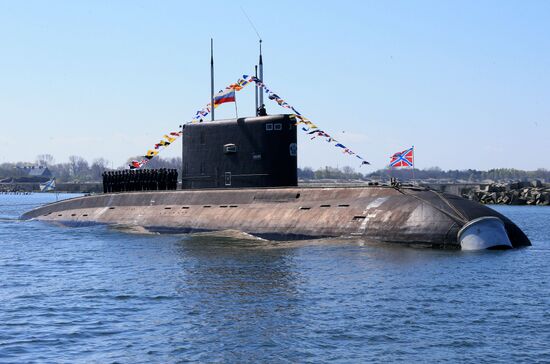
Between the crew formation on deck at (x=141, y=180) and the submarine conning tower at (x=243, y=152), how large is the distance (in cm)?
577

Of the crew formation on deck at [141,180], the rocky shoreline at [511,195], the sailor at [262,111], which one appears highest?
the sailor at [262,111]

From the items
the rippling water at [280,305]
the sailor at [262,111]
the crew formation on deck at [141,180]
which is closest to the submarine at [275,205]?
the sailor at [262,111]

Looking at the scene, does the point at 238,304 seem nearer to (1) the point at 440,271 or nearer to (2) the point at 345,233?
(1) the point at 440,271

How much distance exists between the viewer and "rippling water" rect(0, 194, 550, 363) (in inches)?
523

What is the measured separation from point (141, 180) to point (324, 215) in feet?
54.4

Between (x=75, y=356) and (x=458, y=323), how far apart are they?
7603 millimetres

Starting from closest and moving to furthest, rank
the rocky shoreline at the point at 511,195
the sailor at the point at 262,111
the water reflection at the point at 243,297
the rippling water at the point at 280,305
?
the rippling water at the point at 280,305
the water reflection at the point at 243,297
the sailor at the point at 262,111
the rocky shoreline at the point at 511,195

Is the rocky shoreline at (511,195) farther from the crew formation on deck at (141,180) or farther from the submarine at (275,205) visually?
the submarine at (275,205)

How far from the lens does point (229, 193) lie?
34.8 metres

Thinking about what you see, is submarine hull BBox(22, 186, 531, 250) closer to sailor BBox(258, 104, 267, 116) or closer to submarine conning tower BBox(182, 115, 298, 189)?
submarine conning tower BBox(182, 115, 298, 189)

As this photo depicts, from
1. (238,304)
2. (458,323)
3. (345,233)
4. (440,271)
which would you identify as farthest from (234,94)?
(458,323)

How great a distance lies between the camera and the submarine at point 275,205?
2556cm

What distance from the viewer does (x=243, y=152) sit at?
3372 centimetres

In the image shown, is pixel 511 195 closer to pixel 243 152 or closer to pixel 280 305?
pixel 243 152
